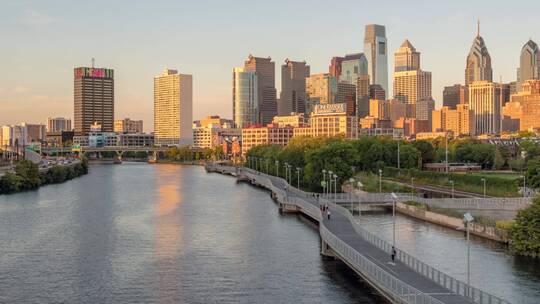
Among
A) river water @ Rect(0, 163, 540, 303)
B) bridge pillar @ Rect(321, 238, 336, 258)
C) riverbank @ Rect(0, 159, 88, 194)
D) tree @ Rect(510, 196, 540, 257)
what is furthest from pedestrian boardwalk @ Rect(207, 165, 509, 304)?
riverbank @ Rect(0, 159, 88, 194)

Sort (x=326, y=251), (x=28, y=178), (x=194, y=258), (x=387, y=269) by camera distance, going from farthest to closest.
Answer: (x=28, y=178) < (x=194, y=258) < (x=326, y=251) < (x=387, y=269)

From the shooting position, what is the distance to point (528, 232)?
60875mm

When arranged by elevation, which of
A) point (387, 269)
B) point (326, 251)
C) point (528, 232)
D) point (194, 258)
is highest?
point (528, 232)

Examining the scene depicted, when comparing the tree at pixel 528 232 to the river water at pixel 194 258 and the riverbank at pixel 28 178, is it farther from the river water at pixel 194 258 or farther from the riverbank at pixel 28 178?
the riverbank at pixel 28 178

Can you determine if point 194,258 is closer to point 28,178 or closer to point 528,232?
point 528,232

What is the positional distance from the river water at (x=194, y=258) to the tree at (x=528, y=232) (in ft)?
5.29

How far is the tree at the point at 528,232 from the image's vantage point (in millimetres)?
59781

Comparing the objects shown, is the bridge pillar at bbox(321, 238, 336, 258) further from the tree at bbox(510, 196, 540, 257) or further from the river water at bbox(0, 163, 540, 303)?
the tree at bbox(510, 196, 540, 257)

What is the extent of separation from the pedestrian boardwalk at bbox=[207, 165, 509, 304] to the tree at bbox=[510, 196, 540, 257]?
1254 cm

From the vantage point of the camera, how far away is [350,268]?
56.4 meters

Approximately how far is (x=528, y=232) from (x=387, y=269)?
66.8 ft

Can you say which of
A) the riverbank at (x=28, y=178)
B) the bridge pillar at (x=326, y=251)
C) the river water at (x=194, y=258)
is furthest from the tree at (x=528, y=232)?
the riverbank at (x=28, y=178)

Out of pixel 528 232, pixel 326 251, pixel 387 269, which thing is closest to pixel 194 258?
pixel 326 251

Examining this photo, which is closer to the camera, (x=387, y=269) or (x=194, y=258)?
(x=387, y=269)
